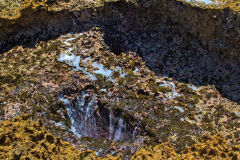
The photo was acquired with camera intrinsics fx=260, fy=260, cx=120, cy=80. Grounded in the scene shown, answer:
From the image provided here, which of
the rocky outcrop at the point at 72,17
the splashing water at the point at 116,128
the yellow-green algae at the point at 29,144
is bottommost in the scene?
the splashing water at the point at 116,128

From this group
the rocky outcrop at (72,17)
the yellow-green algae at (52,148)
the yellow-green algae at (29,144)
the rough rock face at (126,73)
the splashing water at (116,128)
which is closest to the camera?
the yellow-green algae at (29,144)

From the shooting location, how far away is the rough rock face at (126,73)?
8312 mm

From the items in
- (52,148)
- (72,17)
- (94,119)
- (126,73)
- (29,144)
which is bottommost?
(94,119)

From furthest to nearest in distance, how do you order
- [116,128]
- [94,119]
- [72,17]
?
[72,17] → [94,119] → [116,128]

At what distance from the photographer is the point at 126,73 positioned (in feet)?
32.3

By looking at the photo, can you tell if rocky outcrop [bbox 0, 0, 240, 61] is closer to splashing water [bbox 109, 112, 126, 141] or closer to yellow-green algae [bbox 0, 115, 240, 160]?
yellow-green algae [bbox 0, 115, 240, 160]

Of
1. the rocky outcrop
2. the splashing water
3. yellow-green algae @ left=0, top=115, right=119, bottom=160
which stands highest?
the rocky outcrop

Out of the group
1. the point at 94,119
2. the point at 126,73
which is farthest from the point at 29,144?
the point at 126,73

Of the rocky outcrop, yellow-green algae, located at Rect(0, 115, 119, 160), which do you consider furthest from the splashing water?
the rocky outcrop

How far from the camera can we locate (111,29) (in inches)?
434

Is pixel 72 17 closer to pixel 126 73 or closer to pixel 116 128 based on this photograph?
pixel 126 73

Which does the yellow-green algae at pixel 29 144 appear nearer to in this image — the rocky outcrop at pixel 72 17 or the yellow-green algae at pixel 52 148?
the yellow-green algae at pixel 52 148

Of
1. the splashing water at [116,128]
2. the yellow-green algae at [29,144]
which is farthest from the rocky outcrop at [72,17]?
the yellow-green algae at [29,144]

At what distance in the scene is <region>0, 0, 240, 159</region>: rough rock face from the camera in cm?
831
